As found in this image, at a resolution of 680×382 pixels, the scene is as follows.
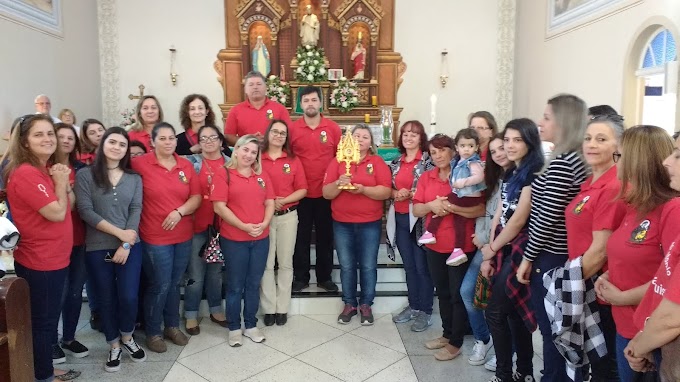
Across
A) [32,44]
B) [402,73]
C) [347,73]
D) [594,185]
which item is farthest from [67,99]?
[594,185]

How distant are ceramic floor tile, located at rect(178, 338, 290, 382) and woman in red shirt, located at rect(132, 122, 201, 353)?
1.05 ft

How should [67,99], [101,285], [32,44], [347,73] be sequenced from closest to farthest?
[101,285] → [32,44] → [67,99] → [347,73]

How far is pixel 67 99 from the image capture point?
7621 mm

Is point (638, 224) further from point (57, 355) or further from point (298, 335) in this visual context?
point (57, 355)

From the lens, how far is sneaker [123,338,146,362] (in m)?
3.45

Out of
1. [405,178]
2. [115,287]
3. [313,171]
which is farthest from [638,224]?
[115,287]

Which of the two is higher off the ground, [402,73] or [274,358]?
[402,73]

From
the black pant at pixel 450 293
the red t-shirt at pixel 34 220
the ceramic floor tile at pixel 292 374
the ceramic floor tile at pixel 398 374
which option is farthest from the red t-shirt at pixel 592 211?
the red t-shirt at pixel 34 220

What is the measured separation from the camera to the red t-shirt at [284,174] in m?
3.90

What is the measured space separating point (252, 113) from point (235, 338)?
73.8 inches

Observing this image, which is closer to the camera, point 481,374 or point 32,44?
point 481,374

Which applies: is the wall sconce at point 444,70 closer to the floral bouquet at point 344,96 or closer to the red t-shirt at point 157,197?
the floral bouquet at point 344,96

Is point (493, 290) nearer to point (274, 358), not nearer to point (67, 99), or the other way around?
point (274, 358)

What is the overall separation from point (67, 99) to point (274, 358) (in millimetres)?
5980
